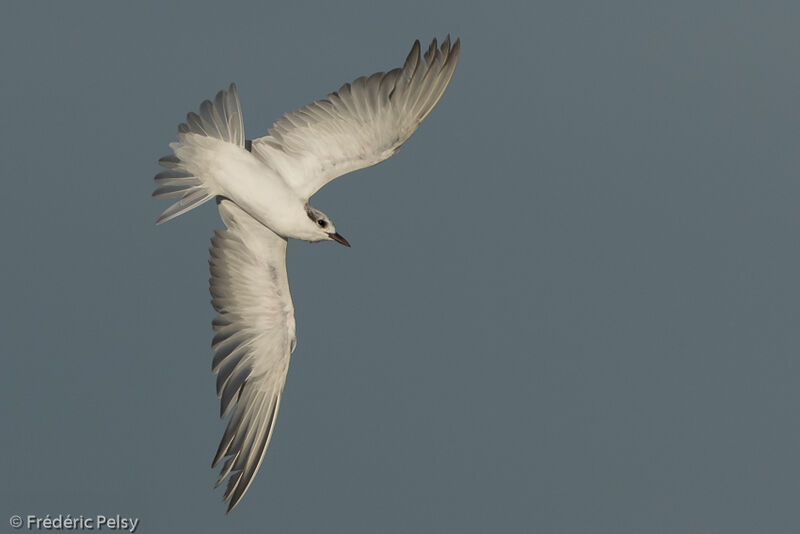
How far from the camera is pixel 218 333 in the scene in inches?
687

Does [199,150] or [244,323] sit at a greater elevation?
[199,150]

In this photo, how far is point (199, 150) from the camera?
1658cm

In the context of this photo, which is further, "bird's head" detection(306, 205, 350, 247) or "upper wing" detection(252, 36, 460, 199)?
"bird's head" detection(306, 205, 350, 247)

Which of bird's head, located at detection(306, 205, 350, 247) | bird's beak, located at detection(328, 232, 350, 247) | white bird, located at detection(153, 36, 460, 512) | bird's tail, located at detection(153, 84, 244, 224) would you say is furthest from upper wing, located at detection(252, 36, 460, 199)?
bird's beak, located at detection(328, 232, 350, 247)

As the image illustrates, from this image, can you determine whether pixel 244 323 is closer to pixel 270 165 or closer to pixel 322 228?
pixel 322 228

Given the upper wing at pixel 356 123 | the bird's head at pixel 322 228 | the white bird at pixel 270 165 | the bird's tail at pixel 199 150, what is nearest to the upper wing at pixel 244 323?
the white bird at pixel 270 165

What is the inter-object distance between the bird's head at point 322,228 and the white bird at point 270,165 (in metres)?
0.01

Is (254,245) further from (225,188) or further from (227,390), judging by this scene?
(227,390)

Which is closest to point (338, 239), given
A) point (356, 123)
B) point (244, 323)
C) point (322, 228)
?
point (322, 228)

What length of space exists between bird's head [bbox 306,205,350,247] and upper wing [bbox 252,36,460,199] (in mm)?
308

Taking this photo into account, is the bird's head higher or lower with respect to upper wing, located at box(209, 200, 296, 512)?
higher

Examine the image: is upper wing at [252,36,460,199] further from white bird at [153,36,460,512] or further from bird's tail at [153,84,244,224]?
bird's tail at [153,84,244,224]

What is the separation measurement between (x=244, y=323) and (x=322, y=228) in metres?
2.08

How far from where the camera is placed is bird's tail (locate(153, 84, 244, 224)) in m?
16.5
